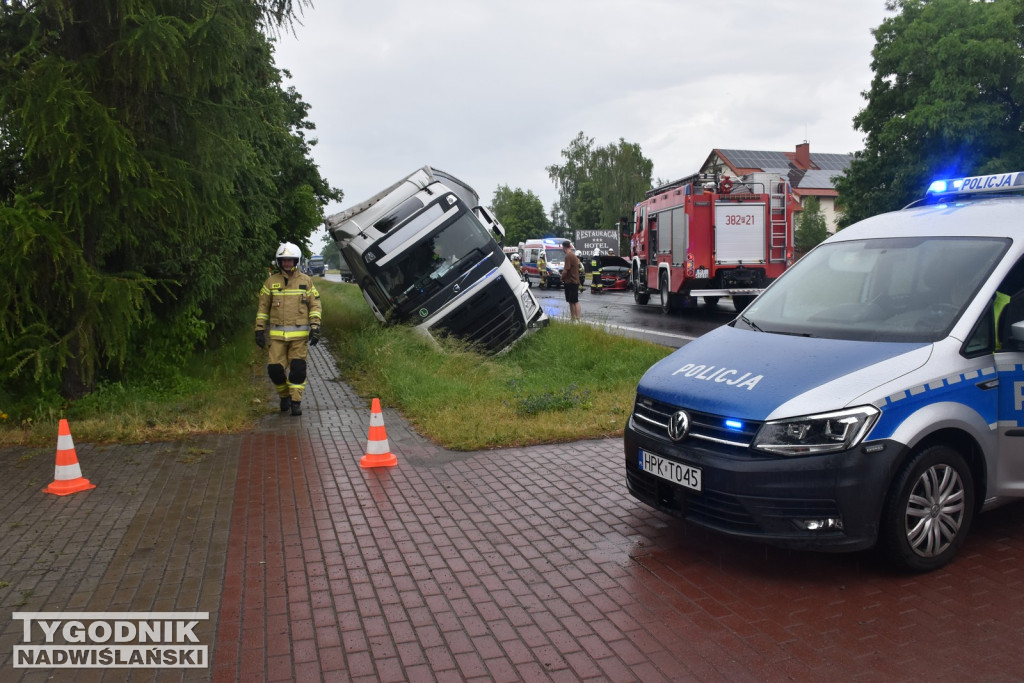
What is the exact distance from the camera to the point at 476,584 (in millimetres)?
4520

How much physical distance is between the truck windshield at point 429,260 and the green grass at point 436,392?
651mm

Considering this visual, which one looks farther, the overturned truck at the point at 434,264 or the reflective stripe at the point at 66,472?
the overturned truck at the point at 434,264

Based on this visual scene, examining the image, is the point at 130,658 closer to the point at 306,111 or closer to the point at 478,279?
the point at 478,279

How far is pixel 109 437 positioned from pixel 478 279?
6.21 m

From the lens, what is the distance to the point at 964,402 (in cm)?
442

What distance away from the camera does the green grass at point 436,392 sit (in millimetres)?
7996

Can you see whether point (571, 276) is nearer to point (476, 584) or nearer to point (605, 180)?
point (476, 584)

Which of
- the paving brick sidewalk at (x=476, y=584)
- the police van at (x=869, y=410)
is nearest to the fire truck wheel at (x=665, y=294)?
the paving brick sidewalk at (x=476, y=584)

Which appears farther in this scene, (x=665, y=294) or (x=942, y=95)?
(x=942, y=95)

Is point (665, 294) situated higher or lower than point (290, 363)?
lower

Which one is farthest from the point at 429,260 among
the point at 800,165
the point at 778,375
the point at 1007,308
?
the point at 800,165

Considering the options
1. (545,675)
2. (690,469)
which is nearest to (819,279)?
(690,469)

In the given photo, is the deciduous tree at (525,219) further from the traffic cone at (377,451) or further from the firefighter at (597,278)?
the traffic cone at (377,451)

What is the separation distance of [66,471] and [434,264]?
729cm
